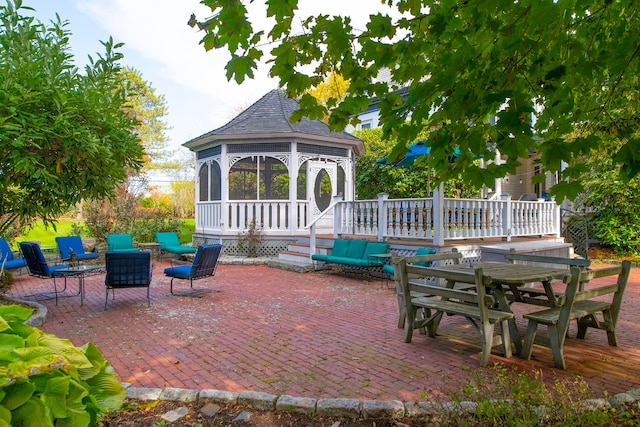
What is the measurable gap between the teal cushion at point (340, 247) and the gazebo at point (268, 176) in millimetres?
3021

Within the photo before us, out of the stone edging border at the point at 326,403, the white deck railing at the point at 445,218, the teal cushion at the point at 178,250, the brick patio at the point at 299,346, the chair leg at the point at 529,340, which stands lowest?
the brick patio at the point at 299,346

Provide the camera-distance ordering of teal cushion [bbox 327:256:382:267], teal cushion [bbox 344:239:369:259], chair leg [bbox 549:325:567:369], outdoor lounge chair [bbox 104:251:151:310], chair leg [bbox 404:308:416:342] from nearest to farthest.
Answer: chair leg [bbox 549:325:567:369] → chair leg [bbox 404:308:416:342] → outdoor lounge chair [bbox 104:251:151:310] → teal cushion [bbox 327:256:382:267] → teal cushion [bbox 344:239:369:259]

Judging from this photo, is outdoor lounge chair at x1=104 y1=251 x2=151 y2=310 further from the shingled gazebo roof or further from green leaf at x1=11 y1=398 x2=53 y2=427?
the shingled gazebo roof

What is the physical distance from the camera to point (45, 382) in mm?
1887

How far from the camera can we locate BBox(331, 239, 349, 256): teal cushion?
10555mm

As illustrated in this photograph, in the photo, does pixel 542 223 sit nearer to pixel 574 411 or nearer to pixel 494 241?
pixel 494 241

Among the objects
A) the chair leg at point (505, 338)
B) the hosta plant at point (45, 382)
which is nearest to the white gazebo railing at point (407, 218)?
the chair leg at point (505, 338)

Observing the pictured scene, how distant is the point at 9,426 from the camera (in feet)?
5.55

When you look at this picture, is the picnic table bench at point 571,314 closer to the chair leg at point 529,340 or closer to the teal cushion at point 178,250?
the chair leg at point 529,340

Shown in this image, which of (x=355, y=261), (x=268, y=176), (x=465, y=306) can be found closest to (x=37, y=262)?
(x=355, y=261)

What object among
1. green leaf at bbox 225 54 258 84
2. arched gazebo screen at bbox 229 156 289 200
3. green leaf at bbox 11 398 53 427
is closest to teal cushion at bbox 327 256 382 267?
arched gazebo screen at bbox 229 156 289 200

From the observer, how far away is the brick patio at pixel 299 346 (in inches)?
151

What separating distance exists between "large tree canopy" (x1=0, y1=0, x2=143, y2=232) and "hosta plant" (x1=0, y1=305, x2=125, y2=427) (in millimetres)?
3637

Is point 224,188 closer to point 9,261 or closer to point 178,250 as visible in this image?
point 178,250
